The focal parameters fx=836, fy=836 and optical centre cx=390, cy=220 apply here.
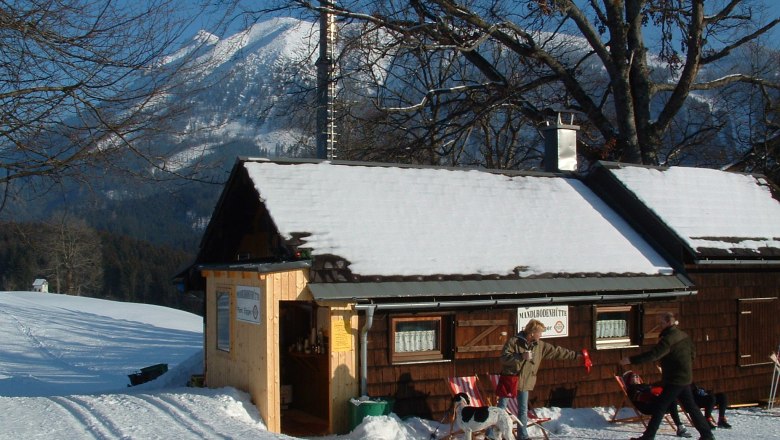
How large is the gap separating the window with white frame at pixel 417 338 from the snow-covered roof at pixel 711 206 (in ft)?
15.0

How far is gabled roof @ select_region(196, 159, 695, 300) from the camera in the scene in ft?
36.1

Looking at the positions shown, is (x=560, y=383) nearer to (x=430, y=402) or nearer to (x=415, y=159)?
(x=430, y=402)

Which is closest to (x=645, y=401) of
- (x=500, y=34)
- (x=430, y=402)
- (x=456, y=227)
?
(x=430, y=402)

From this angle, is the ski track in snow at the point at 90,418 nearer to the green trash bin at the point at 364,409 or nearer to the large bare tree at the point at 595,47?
the green trash bin at the point at 364,409

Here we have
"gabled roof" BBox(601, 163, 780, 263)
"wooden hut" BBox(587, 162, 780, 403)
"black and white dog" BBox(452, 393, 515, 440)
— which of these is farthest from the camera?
"gabled roof" BBox(601, 163, 780, 263)

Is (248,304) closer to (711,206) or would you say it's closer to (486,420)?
(486,420)

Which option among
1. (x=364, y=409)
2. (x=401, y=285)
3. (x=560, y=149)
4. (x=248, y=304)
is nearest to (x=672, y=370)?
(x=401, y=285)

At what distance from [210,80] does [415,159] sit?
14150 millimetres

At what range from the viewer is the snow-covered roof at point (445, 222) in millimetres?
11289

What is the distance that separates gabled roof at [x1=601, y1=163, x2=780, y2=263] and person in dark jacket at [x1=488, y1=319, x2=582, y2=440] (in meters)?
4.45

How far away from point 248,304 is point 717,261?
753cm

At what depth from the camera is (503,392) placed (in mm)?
10016

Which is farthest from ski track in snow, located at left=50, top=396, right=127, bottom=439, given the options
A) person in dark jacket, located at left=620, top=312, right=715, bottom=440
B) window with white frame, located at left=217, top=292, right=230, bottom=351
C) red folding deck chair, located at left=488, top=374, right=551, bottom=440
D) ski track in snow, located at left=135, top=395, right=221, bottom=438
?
person in dark jacket, located at left=620, top=312, right=715, bottom=440

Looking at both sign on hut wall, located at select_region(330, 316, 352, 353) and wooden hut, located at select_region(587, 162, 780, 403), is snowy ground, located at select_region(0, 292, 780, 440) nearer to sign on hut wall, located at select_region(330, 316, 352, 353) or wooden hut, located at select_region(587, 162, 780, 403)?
wooden hut, located at select_region(587, 162, 780, 403)
